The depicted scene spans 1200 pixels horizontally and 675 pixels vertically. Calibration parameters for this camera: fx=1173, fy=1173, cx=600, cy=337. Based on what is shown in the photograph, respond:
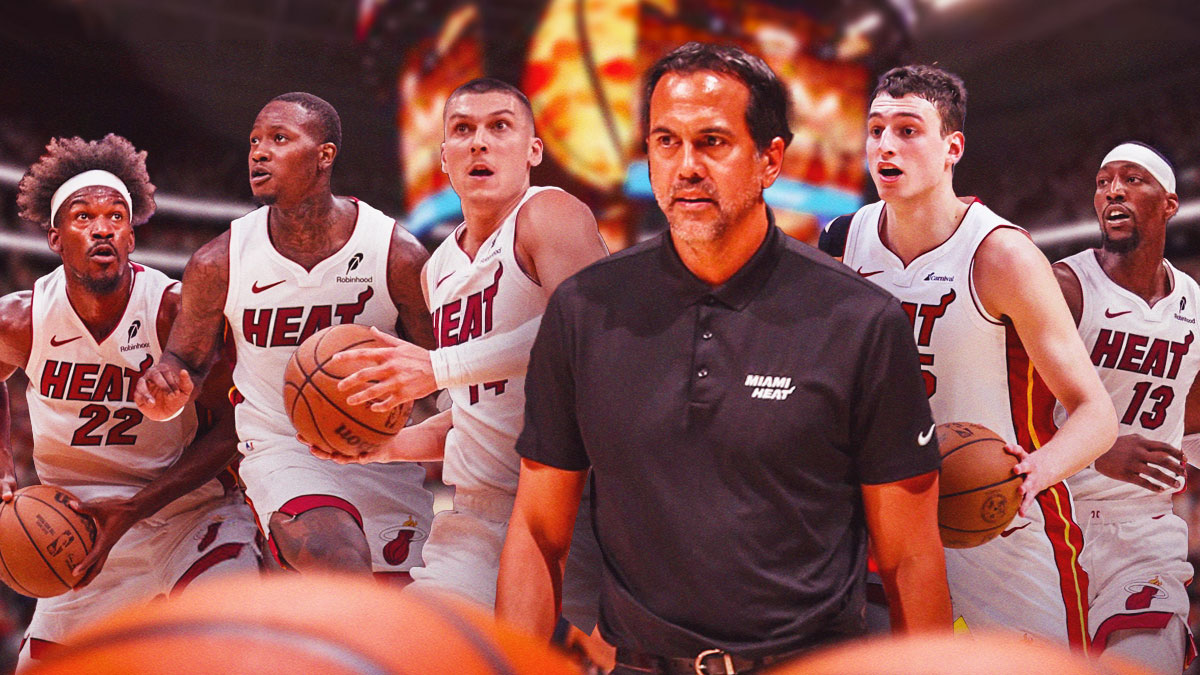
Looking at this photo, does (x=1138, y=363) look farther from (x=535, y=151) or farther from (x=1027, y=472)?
(x=535, y=151)

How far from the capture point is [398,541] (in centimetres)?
393

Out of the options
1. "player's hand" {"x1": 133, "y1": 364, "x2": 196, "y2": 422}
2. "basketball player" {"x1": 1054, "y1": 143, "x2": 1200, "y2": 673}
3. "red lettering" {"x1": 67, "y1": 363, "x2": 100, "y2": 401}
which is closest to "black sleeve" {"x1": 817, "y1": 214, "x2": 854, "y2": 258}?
"basketball player" {"x1": 1054, "y1": 143, "x2": 1200, "y2": 673}

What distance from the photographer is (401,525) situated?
3.95m

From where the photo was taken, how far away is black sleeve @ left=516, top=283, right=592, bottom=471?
234 cm

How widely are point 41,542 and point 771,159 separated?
284 centimetres

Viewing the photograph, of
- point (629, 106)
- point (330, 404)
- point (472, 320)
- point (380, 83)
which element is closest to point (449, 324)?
point (472, 320)

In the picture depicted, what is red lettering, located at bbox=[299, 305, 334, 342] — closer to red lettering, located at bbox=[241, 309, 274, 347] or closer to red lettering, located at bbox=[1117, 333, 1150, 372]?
red lettering, located at bbox=[241, 309, 274, 347]

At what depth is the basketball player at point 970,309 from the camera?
3168mm

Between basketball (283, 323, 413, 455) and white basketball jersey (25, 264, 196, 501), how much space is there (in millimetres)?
1144

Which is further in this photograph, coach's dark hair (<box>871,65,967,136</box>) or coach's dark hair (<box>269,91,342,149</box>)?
coach's dark hair (<box>269,91,342,149</box>)

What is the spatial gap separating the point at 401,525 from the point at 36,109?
32.2ft

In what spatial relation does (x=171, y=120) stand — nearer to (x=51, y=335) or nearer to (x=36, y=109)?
(x=36, y=109)

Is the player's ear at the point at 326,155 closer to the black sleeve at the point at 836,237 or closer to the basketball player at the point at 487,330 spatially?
the basketball player at the point at 487,330

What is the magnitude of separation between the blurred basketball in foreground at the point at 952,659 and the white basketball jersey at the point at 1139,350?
3010mm
